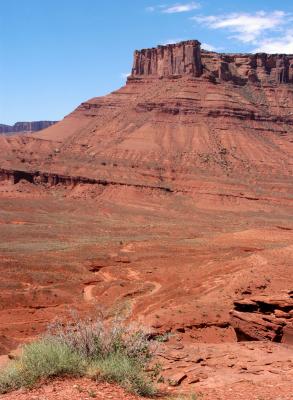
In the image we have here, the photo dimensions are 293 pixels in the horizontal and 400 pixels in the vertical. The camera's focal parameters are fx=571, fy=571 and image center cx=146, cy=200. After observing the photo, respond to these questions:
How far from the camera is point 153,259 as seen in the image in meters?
36.2

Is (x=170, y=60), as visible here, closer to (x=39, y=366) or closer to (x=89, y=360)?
(x=89, y=360)

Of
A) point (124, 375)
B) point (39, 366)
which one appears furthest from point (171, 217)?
point (39, 366)

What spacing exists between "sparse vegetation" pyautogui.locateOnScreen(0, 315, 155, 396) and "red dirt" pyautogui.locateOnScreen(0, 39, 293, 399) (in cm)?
98

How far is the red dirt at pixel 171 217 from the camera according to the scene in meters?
15.7

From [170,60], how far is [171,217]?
152 ft

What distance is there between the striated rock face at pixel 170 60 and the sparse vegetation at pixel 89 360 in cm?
9171

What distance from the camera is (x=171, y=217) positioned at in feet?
208

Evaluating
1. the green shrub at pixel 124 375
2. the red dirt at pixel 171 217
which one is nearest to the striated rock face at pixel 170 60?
the red dirt at pixel 171 217

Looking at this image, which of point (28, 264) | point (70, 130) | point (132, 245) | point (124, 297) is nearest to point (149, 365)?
point (124, 297)

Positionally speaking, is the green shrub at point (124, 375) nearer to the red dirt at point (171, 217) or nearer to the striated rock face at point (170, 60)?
the red dirt at point (171, 217)

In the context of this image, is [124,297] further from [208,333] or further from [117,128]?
[117,128]

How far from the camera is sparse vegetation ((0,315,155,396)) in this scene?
8.44 meters

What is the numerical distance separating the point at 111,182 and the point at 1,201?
15.9 meters

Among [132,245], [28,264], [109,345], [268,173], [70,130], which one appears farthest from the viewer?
[70,130]
